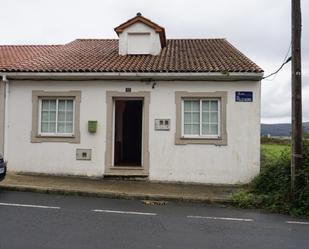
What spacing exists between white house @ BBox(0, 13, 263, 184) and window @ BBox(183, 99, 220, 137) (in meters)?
0.03

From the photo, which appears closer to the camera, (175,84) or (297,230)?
(297,230)

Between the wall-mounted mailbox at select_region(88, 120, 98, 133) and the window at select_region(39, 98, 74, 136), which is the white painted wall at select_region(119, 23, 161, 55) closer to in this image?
the window at select_region(39, 98, 74, 136)

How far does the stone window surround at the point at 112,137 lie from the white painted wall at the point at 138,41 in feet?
9.01

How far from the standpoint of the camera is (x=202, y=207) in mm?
9711

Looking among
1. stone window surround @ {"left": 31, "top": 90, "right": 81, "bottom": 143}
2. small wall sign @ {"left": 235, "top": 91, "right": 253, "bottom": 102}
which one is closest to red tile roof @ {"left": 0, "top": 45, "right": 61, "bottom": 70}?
stone window surround @ {"left": 31, "top": 90, "right": 81, "bottom": 143}

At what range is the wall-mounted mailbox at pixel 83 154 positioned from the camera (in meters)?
13.2

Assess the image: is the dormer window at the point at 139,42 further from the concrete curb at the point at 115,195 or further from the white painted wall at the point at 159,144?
the concrete curb at the point at 115,195

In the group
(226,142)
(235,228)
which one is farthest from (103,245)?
(226,142)

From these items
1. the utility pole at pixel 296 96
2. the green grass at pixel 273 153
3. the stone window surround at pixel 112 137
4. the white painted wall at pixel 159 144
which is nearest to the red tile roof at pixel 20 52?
the white painted wall at pixel 159 144

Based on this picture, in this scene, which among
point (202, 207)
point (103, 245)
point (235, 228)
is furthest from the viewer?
point (202, 207)

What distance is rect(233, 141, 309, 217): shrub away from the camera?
9.52 meters

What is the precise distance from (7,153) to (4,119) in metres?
1.08

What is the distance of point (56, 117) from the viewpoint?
13586 mm

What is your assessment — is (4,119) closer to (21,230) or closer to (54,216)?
(54,216)
